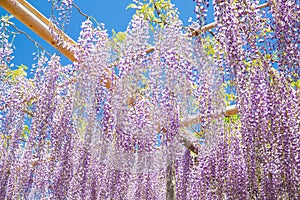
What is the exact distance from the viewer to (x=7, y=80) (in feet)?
15.6

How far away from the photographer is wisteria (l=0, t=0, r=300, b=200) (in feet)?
9.36

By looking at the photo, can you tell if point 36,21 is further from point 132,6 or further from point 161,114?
point 161,114

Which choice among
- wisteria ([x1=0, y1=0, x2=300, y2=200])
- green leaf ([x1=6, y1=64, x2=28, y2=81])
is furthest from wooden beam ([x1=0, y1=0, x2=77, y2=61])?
green leaf ([x1=6, y1=64, x2=28, y2=81])

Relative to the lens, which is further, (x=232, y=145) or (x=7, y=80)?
(x=7, y=80)

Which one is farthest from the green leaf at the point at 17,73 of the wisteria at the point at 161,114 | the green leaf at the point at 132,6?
the green leaf at the point at 132,6

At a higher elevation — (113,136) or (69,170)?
(113,136)

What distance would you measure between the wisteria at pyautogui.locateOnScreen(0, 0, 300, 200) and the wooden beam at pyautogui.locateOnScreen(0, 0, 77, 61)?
20cm

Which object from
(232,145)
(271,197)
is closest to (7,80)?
(232,145)

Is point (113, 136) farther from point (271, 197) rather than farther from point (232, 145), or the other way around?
point (271, 197)

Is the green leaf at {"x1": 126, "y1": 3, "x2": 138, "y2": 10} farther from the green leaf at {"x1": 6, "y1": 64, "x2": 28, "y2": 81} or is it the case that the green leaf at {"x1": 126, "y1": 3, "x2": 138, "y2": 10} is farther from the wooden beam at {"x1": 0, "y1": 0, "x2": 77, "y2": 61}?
the green leaf at {"x1": 6, "y1": 64, "x2": 28, "y2": 81}

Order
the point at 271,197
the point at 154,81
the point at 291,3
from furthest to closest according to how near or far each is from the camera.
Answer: the point at 154,81, the point at 271,197, the point at 291,3

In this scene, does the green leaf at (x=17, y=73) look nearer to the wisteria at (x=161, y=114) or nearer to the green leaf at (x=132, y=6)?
the wisteria at (x=161, y=114)

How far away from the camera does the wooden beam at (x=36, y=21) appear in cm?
351

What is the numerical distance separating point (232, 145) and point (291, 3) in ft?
5.56
